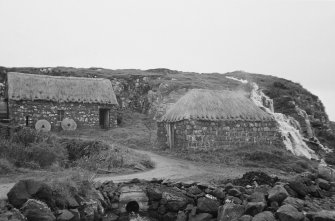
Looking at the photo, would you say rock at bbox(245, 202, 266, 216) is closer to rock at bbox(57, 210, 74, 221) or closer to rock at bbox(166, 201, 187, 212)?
rock at bbox(166, 201, 187, 212)

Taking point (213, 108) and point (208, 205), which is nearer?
point (208, 205)

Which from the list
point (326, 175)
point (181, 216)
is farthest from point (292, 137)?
point (181, 216)

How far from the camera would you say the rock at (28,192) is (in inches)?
450

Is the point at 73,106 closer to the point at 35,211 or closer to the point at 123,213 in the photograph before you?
the point at 123,213

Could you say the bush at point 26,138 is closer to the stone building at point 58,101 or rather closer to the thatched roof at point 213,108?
the thatched roof at point 213,108

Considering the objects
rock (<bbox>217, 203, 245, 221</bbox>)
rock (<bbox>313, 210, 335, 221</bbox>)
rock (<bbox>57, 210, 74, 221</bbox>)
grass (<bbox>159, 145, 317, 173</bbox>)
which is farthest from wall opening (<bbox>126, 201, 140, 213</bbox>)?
grass (<bbox>159, 145, 317, 173</bbox>)

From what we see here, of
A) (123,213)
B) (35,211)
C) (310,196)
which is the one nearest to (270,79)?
(310,196)

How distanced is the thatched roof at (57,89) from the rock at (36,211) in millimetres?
21669

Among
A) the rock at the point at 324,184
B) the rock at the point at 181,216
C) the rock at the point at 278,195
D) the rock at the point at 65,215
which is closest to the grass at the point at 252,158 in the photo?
the rock at the point at 324,184

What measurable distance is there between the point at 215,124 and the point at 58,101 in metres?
15.6

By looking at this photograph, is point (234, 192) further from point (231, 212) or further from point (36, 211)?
point (36, 211)

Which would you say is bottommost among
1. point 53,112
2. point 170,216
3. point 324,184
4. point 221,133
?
point 170,216

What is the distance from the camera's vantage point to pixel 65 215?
11.9 meters

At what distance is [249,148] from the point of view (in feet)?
80.2
